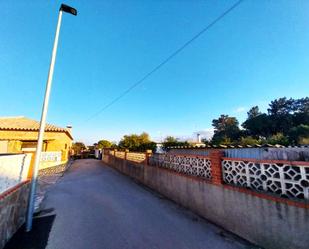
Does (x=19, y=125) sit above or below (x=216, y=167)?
above

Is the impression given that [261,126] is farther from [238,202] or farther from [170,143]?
[238,202]

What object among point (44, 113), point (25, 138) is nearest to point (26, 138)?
point (25, 138)

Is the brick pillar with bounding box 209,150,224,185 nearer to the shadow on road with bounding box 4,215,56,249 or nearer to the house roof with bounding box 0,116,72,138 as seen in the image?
the shadow on road with bounding box 4,215,56,249

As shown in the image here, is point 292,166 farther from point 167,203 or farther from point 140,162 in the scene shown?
point 140,162

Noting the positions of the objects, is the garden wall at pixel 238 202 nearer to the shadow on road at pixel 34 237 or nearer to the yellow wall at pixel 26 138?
the shadow on road at pixel 34 237

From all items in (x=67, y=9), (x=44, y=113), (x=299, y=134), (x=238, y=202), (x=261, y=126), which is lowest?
(x=238, y=202)

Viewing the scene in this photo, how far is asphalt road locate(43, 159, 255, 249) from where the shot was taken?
3.71 m

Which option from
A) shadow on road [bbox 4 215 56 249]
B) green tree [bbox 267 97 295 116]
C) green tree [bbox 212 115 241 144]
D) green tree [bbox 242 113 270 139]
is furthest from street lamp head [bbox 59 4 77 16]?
green tree [bbox 267 97 295 116]

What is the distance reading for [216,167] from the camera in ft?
15.8

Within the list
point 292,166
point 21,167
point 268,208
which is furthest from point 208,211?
point 21,167

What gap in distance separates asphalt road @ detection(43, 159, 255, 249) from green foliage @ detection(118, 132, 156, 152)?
1719 cm

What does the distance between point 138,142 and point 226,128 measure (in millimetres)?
40782

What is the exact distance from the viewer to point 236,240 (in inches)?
151

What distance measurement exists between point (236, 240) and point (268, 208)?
1.10m
